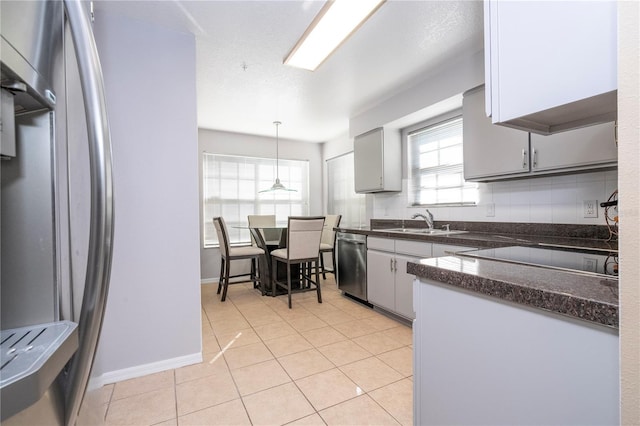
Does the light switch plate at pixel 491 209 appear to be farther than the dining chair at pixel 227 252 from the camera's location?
No

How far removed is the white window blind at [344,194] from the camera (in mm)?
4875

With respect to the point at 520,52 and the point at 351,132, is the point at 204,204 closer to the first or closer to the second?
the point at 351,132

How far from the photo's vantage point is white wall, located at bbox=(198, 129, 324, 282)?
4648 millimetres

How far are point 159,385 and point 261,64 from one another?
2547mm

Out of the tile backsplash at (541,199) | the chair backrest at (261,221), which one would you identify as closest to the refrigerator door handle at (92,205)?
the tile backsplash at (541,199)

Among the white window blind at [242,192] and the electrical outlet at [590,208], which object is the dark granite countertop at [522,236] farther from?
the white window blind at [242,192]

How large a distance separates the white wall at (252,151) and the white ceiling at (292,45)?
0.86 metres

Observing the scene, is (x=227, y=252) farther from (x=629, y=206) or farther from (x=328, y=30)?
(x=629, y=206)

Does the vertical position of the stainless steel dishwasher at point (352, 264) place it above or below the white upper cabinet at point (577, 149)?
below

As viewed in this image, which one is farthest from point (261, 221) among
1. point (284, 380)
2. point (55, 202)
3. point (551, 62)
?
point (551, 62)

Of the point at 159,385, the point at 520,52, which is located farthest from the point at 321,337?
the point at 520,52

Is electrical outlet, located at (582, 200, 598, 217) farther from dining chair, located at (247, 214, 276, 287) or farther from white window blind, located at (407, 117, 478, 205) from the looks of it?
dining chair, located at (247, 214, 276, 287)

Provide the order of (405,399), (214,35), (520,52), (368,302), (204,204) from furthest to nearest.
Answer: (204,204), (368,302), (214,35), (405,399), (520,52)

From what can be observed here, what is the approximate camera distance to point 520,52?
752 millimetres
